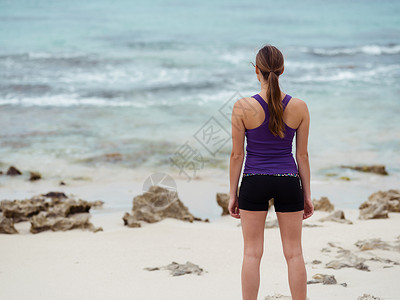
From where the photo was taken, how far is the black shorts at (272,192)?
3432mm

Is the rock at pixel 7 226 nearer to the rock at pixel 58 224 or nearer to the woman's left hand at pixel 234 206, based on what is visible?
the rock at pixel 58 224

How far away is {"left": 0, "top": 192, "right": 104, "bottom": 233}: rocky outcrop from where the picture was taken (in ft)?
19.8

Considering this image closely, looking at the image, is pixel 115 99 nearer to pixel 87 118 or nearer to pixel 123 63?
pixel 87 118

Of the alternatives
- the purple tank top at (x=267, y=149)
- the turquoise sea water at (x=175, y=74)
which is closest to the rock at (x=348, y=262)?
the purple tank top at (x=267, y=149)

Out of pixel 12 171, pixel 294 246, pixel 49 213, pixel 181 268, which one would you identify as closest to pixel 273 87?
pixel 294 246

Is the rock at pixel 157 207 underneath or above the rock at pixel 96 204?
above

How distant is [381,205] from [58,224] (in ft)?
11.4

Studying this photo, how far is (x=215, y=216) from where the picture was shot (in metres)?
7.08

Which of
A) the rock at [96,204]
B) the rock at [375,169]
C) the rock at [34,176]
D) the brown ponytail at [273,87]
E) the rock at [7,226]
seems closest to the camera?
the brown ponytail at [273,87]

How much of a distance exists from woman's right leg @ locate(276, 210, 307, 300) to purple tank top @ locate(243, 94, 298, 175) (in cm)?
29

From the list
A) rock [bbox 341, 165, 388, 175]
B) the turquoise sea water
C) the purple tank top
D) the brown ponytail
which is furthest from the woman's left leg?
rock [bbox 341, 165, 388, 175]

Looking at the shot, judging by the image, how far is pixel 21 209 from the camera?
6.51 m

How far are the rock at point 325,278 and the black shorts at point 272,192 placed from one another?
1129mm

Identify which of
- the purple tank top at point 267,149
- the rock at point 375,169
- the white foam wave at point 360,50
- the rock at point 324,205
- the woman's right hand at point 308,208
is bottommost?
the rock at point 324,205
